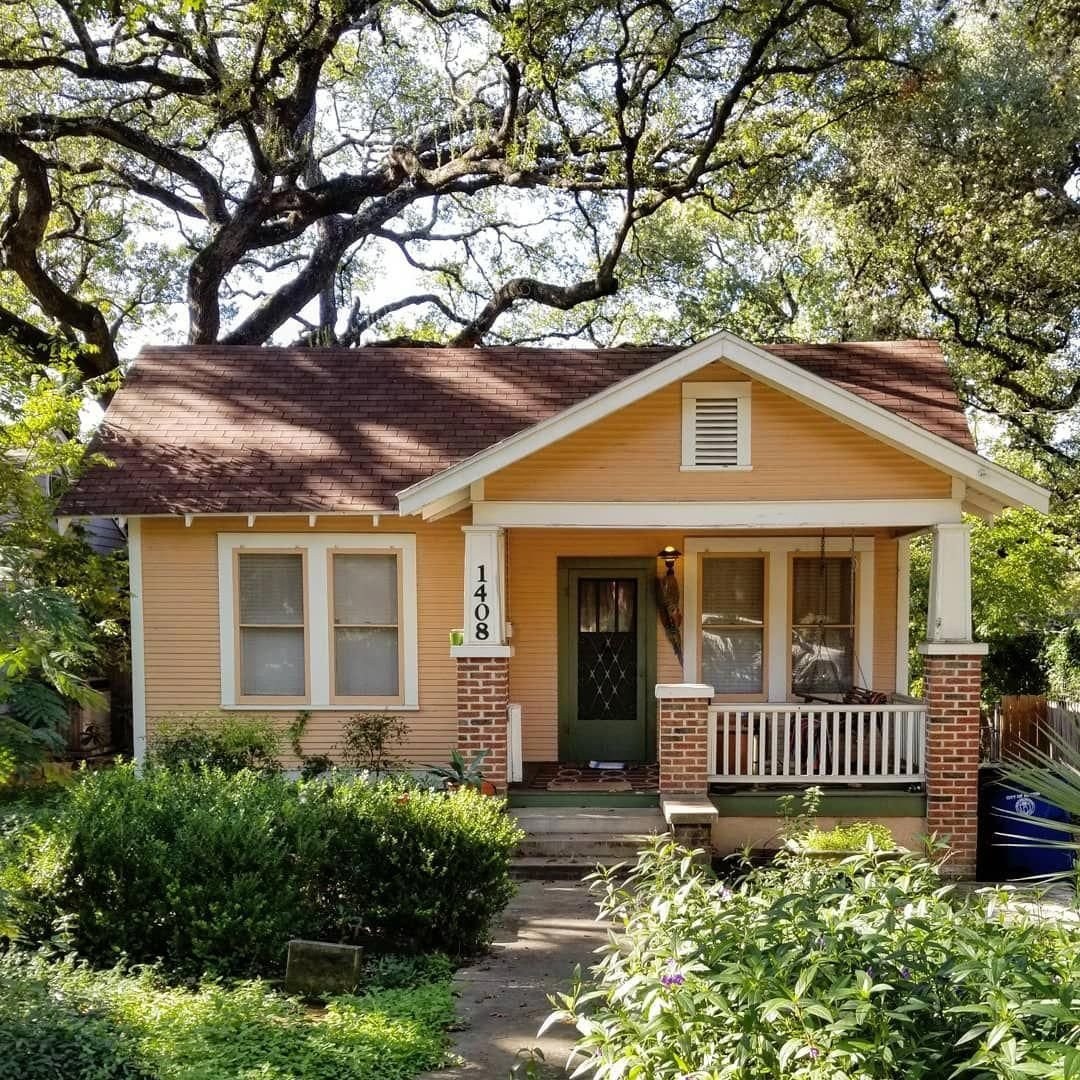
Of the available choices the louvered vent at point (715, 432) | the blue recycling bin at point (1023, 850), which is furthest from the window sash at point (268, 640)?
the blue recycling bin at point (1023, 850)

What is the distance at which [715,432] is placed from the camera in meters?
9.30

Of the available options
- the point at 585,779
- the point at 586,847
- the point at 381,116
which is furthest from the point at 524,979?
the point at 381,116

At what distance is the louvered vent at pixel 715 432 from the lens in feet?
30.5

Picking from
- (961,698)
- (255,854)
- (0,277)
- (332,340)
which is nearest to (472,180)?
(332,340)

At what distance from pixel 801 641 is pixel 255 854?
269 inches

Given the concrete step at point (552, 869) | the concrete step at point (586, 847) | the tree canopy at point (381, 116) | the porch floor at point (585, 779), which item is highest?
the tree canopy at point (381, 116)

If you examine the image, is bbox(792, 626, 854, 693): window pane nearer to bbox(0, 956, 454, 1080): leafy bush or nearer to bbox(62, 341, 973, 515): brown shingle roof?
bbox(62, 341, 973, 515): brown shingle roof

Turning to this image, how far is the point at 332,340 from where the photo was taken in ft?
76.6

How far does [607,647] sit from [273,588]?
3.83m

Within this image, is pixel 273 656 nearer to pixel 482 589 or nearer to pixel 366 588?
pixel 366 588

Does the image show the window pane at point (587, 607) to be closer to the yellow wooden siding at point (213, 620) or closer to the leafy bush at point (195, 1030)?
the yellow wooden siding at point (213, 620)

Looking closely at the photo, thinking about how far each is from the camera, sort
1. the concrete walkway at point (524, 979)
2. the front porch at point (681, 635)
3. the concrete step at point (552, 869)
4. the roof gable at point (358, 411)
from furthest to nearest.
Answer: the front porch at point (681, 635) → the roof gable at point (358, 411) → the concrete step at point (552, 869) → the concrete walkway at point (524, 979)

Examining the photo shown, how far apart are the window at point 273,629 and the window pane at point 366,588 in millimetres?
441

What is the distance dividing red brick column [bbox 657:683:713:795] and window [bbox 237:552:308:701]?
13.1 feet
